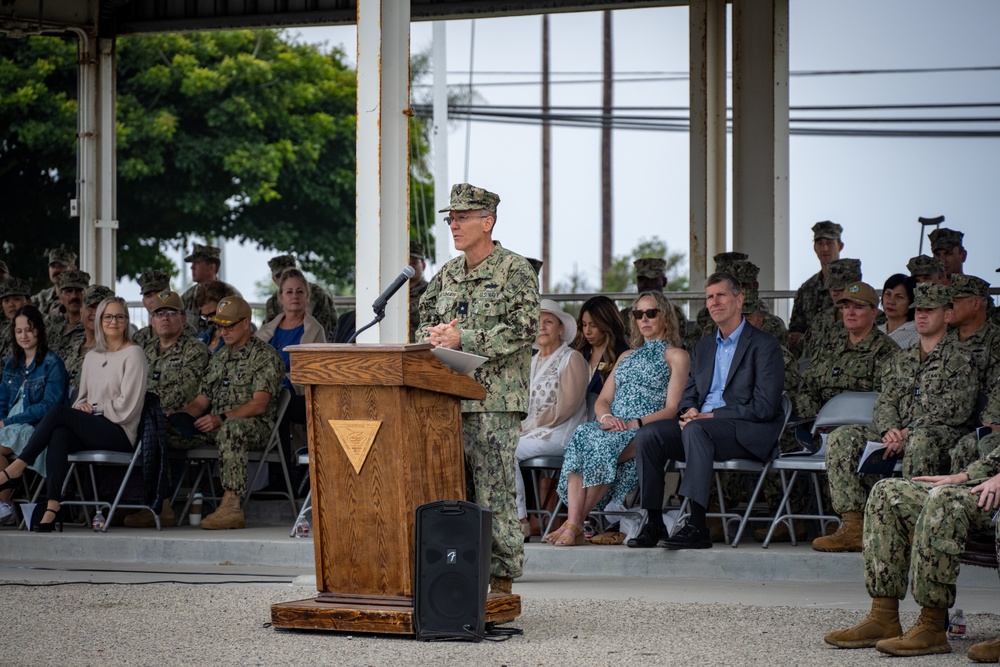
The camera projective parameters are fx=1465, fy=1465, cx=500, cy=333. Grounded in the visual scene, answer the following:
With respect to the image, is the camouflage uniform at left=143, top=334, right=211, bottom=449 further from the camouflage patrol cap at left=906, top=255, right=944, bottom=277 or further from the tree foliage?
the tree foliage

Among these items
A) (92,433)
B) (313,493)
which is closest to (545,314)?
(92,433)

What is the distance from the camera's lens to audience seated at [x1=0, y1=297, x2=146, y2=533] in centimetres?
991

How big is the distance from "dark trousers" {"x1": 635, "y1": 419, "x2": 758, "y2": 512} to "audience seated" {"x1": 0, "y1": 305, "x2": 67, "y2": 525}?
445 centimetres

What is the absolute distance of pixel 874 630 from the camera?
Answer: 5.71 meters

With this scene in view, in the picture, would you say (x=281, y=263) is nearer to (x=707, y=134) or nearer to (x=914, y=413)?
(x=707, y=134)

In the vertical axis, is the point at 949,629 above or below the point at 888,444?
below

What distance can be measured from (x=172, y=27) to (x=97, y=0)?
34.0 inches

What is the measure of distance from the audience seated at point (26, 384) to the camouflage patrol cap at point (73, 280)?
3.50 feet

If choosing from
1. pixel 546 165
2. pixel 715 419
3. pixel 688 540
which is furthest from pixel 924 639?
pixel 546 165

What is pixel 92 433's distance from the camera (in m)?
9.95

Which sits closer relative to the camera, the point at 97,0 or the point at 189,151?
the point at 97,0

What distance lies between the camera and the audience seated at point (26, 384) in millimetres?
10336

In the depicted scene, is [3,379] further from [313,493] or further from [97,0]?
[313,493]

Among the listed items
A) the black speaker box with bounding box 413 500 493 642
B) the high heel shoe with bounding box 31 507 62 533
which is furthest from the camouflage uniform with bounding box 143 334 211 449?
the black speaker box with bounding box 413 500 493 642
